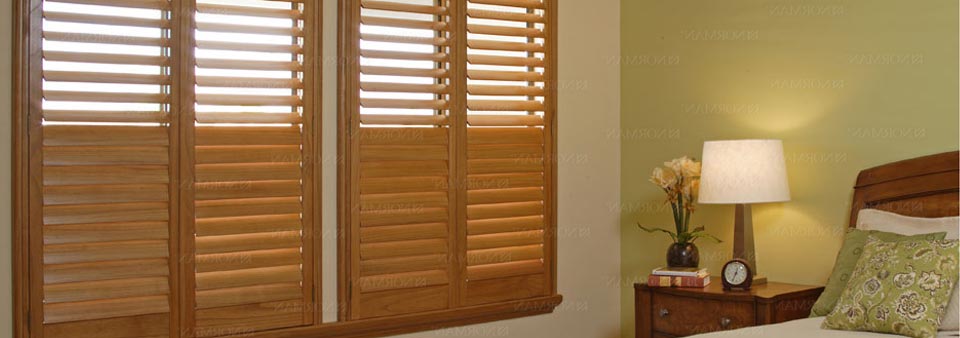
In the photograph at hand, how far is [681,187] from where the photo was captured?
4.20 m

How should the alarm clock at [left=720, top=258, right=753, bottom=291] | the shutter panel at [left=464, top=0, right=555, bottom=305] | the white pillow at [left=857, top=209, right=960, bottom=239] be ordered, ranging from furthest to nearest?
the shutter panel at [left=464, top=0, right=555, bottom=305], the alarm clock at [left=720, top=258, right=753, bottom=291], the white pillow at [left=857, top=209, right=960, bottom=239]

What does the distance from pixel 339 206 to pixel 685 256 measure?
1366 millimetres

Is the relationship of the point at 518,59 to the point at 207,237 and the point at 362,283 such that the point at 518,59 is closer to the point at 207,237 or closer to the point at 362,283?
the point at 362,283

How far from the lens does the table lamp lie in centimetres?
387

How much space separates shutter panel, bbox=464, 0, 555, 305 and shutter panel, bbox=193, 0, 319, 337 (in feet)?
2.40

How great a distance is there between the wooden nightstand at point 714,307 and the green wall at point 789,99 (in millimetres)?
242

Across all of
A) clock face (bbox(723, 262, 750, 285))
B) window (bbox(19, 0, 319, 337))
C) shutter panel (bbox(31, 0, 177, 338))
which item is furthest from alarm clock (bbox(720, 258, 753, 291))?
shutter panel (bbox(31, 0, 177, 338))

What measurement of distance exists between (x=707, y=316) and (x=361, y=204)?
53.5 inches

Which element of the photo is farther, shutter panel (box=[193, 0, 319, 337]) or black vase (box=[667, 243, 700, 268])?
black vase (box=[667, 243, 700, 268])

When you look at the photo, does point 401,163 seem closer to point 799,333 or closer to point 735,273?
point 735,273

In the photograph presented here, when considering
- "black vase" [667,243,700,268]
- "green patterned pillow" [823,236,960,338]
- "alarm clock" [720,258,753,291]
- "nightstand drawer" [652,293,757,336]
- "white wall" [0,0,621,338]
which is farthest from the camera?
"white wall" [0,0,621,338]

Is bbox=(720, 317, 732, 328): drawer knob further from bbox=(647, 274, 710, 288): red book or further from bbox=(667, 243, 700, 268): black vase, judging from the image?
bbox=(667, 243, 700, 268): black vase

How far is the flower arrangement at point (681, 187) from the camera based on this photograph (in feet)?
13.7

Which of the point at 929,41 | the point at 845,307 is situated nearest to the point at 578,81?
the point at 929,41
